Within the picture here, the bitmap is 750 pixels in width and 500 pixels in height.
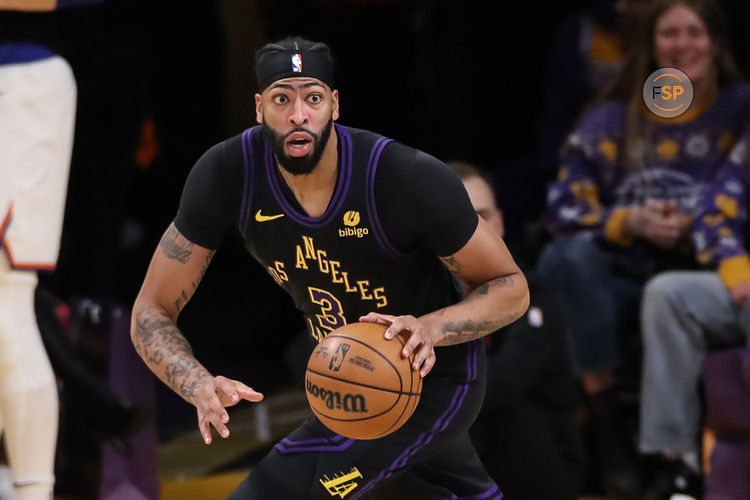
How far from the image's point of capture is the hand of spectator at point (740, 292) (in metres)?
4.50

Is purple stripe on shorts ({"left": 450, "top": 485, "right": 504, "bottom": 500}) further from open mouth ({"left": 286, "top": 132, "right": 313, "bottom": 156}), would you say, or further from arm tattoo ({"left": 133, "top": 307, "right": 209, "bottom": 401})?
open mouth ({"left": 286, "top": 132, "right": 313, "bottom": 156})

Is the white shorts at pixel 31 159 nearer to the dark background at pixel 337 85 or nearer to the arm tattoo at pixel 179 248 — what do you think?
the arm tattoo at pixel 179 248

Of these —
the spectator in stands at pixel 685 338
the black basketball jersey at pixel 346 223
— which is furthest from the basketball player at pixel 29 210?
the spectator in stands at pixel 685 338

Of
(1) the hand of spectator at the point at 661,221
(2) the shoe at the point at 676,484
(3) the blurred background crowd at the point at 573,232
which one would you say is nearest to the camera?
(3) the blurred background crowd at the point at 573,232

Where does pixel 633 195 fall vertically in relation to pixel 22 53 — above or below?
below

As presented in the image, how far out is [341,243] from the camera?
3143 mm

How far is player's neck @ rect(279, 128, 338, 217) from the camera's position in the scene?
3.16m

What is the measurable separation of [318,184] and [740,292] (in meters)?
1.99

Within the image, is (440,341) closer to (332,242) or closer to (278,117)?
→ (332,242)

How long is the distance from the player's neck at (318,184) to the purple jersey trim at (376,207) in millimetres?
90

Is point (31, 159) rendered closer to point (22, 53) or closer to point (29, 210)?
point (29, 210)

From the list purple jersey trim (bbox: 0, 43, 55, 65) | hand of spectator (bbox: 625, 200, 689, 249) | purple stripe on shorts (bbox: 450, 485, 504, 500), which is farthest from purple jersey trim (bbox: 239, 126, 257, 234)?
hand of spectator (bbox: 625, 200, 689, 249)

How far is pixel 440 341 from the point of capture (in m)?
3.01

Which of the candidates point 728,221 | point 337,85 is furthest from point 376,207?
point 337,85
